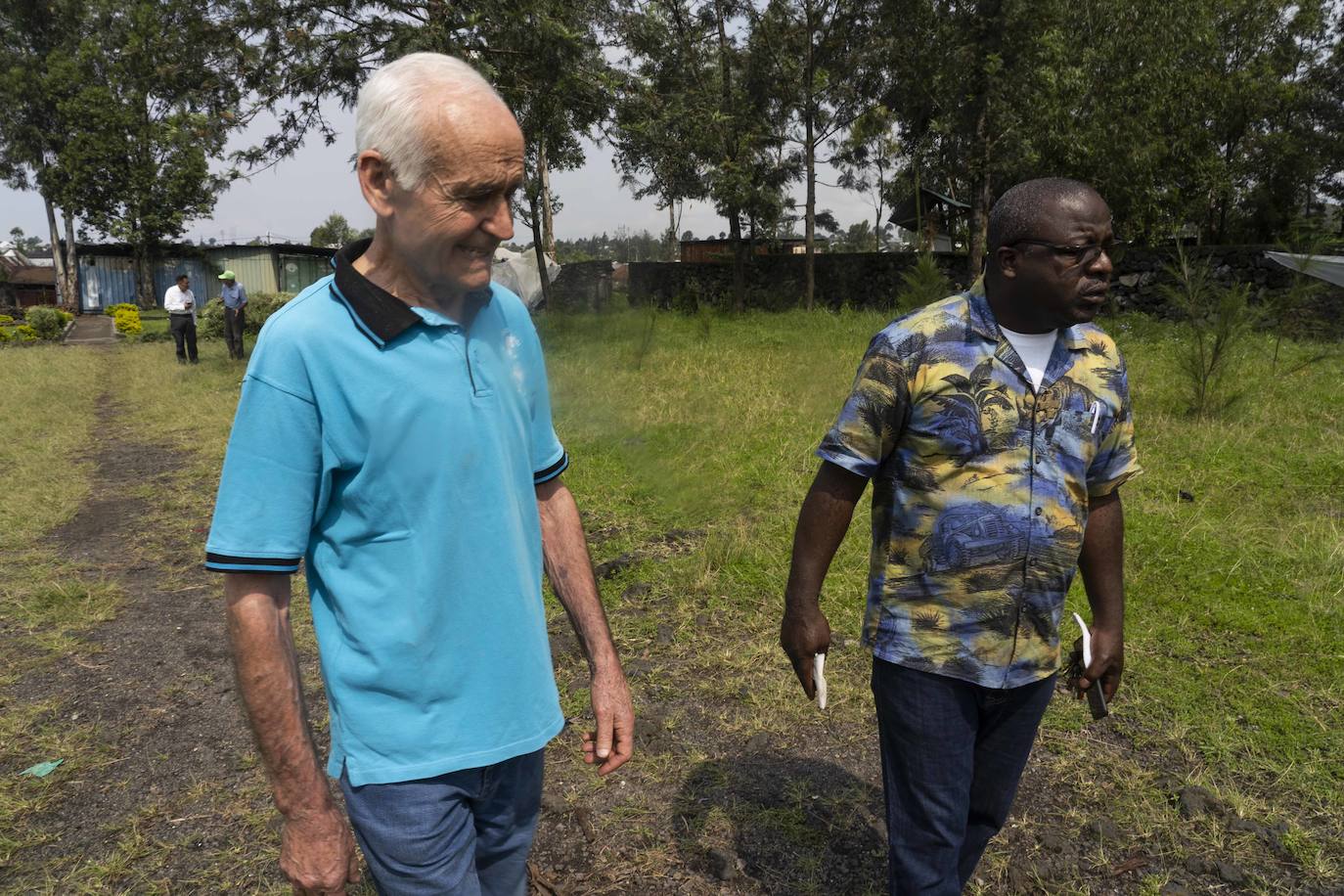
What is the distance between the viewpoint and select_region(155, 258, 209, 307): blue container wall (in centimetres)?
3522

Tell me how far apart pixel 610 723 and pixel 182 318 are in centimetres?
1589

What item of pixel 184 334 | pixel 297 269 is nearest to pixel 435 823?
pixel 184 334

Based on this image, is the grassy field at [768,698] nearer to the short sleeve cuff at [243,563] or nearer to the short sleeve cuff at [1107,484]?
the short sleeve cuff at [1107,484]

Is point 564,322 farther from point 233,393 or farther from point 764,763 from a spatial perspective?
point 764,763

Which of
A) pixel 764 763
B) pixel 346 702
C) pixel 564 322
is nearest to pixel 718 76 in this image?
pixel 564 322

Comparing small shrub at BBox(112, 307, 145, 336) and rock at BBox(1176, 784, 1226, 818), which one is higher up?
small shrub at BBox(112, 307, 145, 336)

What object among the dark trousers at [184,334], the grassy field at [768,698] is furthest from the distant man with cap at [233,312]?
the grassy field at [768,698]

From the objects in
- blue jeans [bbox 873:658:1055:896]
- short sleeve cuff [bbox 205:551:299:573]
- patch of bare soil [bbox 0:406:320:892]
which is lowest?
patch of bare soil [bbox 0:406:320:892]

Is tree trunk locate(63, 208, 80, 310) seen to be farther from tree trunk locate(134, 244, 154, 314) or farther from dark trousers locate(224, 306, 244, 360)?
dark trousers locate(224, 306, 244, 360)

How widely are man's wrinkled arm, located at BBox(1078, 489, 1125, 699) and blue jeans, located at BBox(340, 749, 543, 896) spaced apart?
128 centimetres

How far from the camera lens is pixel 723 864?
259cm

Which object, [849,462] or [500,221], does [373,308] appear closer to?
[500,221]

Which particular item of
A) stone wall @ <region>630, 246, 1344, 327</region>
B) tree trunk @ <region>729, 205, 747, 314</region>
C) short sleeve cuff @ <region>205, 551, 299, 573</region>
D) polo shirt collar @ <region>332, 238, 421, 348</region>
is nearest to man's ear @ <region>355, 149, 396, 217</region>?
polo shirt collar @ <region>332, 238, 421, 348</region>

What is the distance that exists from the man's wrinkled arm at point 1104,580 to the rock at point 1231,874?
0.91 m
